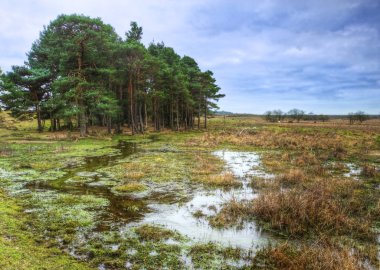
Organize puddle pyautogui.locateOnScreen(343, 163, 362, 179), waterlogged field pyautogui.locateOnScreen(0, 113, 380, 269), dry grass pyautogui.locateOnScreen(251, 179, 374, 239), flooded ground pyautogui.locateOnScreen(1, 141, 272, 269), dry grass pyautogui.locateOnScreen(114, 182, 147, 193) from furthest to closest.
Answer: puddle pyautogui.locateOnScreen(343, 163, 362, 179) < dry grass pyautogui.locateOnScreen(114, 182, 147, 193) < dry grass pyautogui.locateOnScreen(251, 179, 374, 239) < flooded ground pyautogui.locateOnScreen(1, 141, 272, 269) < waterlogged field pyautogui.locateOnScreen(0, 113, 380, 269)

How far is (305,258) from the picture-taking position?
7195mm

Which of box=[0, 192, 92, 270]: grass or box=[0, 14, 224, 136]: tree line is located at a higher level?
box=[0, 14, 224, 136]: tree line

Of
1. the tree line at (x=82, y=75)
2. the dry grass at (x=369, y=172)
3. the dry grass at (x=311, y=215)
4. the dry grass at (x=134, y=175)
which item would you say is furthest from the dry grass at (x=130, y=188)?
the tree line at (x=82, y=75)

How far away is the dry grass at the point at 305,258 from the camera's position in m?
6.66

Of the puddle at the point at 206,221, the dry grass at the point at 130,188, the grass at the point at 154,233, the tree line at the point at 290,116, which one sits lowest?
the puddle at the point at 206,221

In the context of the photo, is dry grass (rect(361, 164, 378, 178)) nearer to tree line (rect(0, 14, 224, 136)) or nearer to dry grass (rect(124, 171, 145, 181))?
dry grass (rect(124, 171, 145, 181))

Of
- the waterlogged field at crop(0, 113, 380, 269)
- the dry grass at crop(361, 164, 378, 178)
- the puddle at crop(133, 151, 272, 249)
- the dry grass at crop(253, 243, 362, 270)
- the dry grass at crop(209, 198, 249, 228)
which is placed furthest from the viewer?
the dry grass at crop(361, 164, 378, 178)

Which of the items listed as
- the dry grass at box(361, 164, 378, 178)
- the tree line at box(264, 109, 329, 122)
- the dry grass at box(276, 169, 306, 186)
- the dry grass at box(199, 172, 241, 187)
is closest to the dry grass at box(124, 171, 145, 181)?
the dry grass at box(199, 172, 241, 187)

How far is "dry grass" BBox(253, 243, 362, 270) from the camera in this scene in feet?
21.9

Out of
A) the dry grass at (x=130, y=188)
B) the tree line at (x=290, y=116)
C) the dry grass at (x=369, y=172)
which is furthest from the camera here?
the tree line at (x=290, y=116)

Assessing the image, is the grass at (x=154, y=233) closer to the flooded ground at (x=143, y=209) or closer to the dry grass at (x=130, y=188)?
the flooded ground at (x=143, y=209)

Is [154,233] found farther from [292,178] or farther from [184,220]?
[292,178]

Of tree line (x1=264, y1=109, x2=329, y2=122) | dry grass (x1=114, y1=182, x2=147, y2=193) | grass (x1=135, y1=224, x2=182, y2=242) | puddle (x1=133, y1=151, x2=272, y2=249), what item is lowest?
puddle (x1=133, y1=151, x2=272, y2=249)

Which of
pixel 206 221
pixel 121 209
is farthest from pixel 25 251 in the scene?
pixel 206 221
